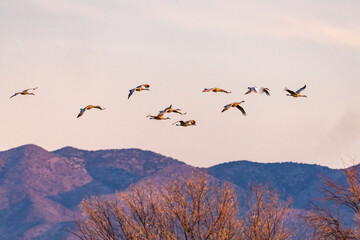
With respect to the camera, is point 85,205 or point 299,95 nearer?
point 299,95

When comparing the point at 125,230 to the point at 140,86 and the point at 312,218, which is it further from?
the point at 140,86

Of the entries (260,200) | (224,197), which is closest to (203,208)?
(224,197)

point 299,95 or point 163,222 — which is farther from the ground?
point 299,95

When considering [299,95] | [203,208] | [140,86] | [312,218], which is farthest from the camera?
[203,208]

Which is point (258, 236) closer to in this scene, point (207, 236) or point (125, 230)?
point (207, 236)

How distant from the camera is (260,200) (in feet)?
137

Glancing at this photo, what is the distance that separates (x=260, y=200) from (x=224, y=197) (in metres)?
2.88

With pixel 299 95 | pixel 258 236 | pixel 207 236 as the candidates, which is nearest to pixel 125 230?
pixel 207 236

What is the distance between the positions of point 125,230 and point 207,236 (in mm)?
4391

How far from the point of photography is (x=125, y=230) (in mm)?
38688

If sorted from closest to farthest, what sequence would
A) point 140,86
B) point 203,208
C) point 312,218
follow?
point 140,86 → point 312,218 → point 203,208

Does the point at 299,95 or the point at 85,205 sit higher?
the point at 299,95

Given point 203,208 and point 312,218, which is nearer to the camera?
point 312,218

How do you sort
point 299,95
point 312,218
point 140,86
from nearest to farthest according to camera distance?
point 299,95
point 140,86
point 312,218
